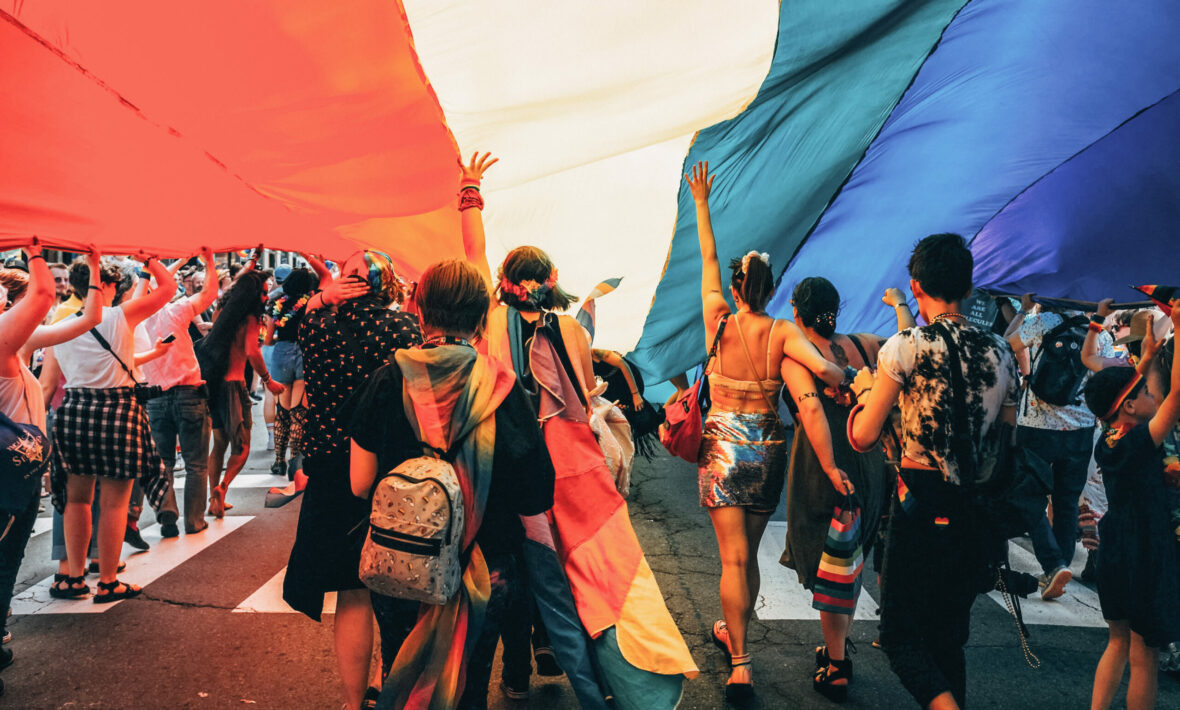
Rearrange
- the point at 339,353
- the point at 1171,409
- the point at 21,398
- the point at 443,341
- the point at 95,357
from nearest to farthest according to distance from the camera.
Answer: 1. the point at 443,341
2. the point at 1171,409
3. the point at 339,353
4. the point at 21,398
5. the point at 95,357

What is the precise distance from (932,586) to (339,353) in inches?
95.6

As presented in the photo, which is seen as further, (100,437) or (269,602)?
(269,602)

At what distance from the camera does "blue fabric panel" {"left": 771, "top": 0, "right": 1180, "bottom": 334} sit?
349cm

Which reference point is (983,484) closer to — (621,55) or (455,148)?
(621,55)

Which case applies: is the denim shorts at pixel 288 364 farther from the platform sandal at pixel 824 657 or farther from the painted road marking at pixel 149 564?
the platform sandal at pixel 824 657

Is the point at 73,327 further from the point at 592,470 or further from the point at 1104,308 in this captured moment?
the point at 1104,308

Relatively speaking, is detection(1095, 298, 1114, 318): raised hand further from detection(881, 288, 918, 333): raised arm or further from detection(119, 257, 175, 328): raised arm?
detection(119, 257, 175, 328): raised arm

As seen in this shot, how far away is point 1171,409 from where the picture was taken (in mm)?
2789

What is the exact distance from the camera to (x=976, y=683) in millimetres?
3623

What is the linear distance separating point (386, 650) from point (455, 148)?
7.24 ft

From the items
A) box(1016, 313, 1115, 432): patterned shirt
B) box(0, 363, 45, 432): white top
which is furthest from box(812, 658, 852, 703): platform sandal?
box(0, 363, 45, 432): white top

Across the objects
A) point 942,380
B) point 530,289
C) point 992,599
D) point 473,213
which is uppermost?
point 473,213

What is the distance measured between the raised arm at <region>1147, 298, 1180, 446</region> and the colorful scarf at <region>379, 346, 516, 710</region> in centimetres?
251

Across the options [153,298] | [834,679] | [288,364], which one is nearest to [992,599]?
[834,679]
